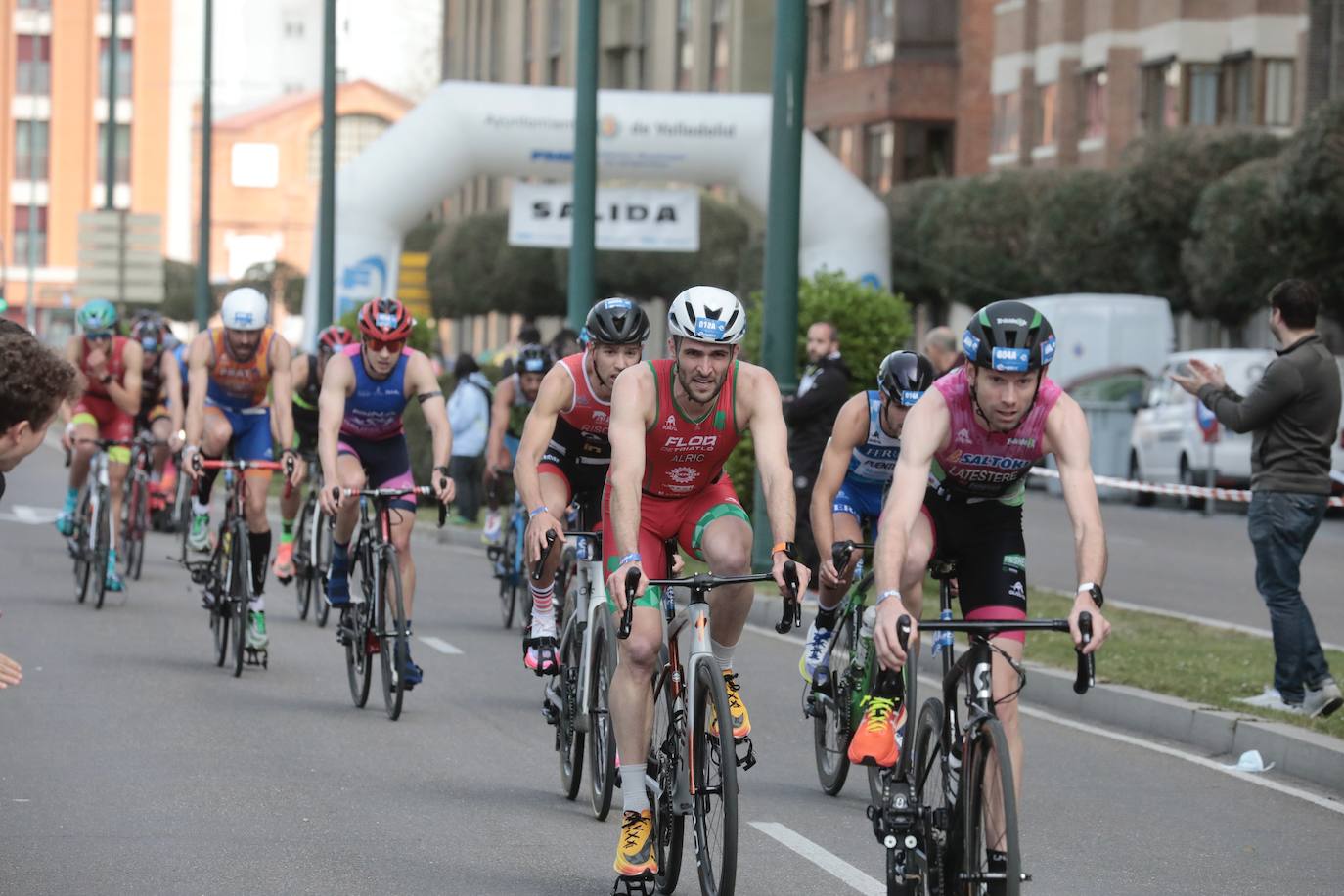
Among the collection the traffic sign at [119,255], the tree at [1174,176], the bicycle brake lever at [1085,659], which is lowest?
the bicycle brake lever at [1085,659]

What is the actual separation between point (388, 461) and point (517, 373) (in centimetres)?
375

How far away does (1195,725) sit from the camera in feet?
37.7

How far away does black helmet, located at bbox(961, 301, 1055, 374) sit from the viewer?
264 inches

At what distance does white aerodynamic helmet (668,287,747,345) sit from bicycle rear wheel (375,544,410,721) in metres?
4.01

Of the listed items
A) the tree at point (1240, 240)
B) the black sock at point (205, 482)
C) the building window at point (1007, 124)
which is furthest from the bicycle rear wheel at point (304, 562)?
the building window at point (1007, 124)

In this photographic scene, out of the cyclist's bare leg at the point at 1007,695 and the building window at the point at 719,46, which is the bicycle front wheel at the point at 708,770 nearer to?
the cyclist's bare leg at the point at 1007,695

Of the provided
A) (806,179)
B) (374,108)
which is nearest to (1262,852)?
(806,179)

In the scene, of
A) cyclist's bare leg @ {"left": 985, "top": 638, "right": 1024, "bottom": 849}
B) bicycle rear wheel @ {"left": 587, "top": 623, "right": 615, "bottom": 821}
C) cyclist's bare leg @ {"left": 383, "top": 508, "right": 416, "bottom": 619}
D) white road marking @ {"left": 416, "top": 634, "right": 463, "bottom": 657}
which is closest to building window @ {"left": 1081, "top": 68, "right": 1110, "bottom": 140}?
white road marking @ {"left": 416, "top": 634, "right": 463, "bottom": 657}

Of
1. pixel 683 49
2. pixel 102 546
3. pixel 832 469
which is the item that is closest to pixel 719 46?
pixel 683 49

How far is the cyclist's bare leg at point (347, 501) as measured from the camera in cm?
1202

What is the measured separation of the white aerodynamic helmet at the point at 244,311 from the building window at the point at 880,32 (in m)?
43.8

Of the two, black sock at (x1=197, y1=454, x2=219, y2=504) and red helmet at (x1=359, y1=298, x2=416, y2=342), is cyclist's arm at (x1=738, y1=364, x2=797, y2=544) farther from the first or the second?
black sock at (x1=197, y1=454, x2=219, y2=504)

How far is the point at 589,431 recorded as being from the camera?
10.1 metres

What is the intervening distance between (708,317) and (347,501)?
498 centimetres
